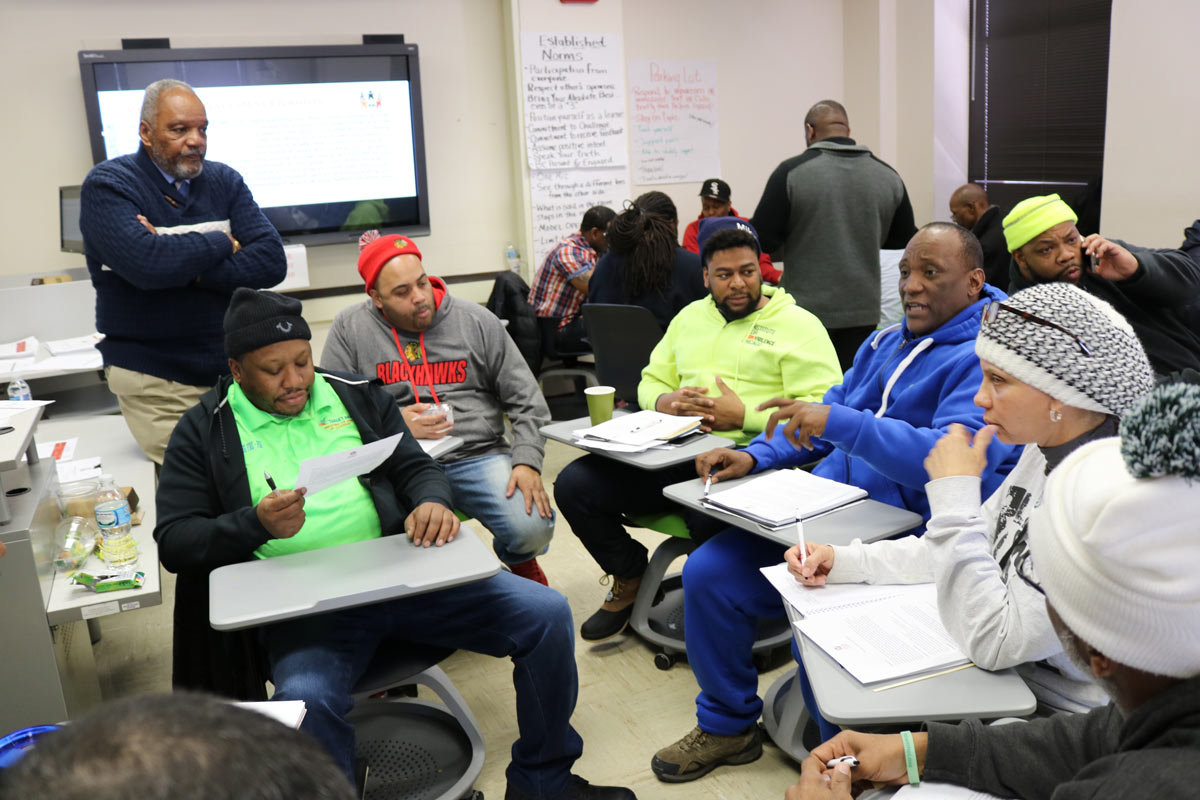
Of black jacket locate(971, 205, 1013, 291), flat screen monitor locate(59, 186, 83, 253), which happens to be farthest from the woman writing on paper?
flat screen monitor locate(59, 186, 83, 253)

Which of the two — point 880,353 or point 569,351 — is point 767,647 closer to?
point 880,353

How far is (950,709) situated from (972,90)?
558 cm

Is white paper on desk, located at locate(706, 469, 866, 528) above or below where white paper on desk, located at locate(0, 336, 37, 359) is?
below

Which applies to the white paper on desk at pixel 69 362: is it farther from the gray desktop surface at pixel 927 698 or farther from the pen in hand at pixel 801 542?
the gray desktop surface at pixel 927 698

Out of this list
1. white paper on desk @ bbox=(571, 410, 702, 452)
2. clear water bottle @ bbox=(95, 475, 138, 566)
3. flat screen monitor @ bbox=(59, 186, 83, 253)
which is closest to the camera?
clear water bottle @ bbox=(95, 475, 138, 566)

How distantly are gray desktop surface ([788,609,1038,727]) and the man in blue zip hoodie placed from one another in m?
0.76

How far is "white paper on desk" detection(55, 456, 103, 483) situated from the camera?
2.59 meters

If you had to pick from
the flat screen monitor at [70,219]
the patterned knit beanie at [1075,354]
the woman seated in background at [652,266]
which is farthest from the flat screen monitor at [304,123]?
the patterned knit beanie at [1075,354]

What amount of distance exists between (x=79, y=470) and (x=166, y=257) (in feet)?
2.13

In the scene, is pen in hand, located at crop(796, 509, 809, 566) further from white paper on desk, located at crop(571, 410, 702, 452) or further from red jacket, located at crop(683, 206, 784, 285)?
red jacket, located at crop(683, 206, 784, 285)

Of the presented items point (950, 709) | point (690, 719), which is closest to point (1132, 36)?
point (690, 719)

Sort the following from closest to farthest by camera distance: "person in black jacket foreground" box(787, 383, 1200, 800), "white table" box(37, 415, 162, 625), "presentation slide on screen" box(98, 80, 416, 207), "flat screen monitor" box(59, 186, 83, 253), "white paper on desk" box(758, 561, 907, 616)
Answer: "person in black jacket foreground" box(787, 383, 1200, 800) < "white paper on desk" box(758, 561, 907, 616) < "white table" box(37, 415, 162, 625) < "flat screen monitor" box(59, 186, 83, 253) < "presentation slide on screen" box(98, 80, 416, 207)

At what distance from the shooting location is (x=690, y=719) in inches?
100

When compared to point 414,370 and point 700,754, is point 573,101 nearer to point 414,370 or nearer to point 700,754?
point 414,370
